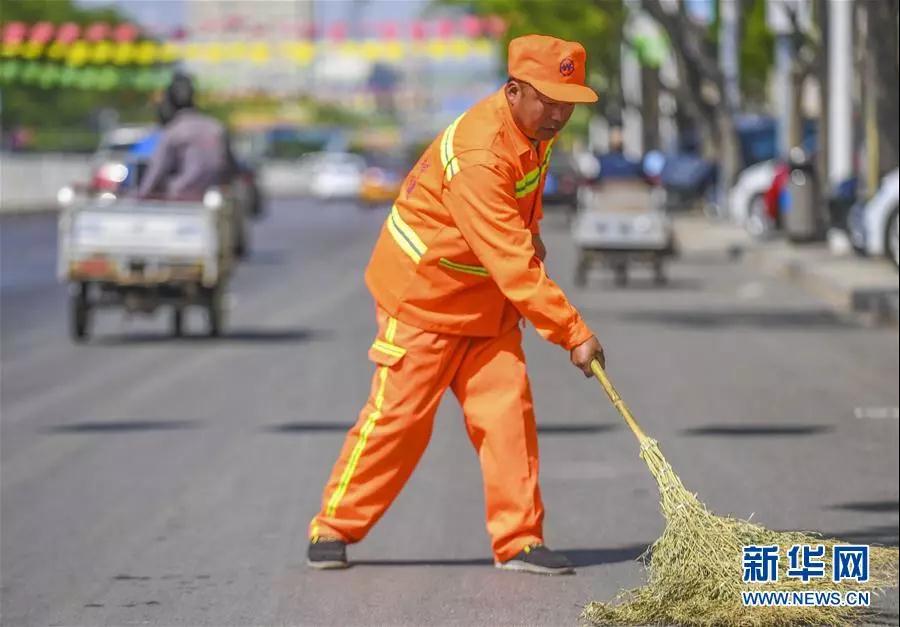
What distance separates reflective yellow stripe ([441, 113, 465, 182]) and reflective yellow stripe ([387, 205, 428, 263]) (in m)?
0.28

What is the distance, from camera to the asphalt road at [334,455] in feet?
25.4

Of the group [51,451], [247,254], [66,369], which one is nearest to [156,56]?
[247,254]

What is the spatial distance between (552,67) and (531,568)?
5.74ft

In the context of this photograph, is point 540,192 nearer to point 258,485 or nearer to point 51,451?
point 258,485

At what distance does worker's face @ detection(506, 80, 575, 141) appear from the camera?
7.39 m

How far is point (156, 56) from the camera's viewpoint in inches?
2484

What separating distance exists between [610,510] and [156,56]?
54875mm

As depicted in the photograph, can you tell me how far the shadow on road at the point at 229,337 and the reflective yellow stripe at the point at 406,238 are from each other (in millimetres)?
10750

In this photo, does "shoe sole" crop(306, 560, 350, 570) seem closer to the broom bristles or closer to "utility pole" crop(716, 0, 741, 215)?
the broom bristles

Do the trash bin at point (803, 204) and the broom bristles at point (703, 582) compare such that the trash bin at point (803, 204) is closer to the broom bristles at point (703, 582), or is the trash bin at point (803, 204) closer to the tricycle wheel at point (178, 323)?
the tricycle wheel at point (178, 323)

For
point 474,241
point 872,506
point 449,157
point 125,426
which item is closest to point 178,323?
point 125,426

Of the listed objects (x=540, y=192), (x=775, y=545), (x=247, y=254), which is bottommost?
(x=247, y=254)

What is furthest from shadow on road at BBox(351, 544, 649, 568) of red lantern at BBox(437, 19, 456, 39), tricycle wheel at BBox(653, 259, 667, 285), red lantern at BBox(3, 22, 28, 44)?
red lantern at BBox(437, 19, 456, 39)

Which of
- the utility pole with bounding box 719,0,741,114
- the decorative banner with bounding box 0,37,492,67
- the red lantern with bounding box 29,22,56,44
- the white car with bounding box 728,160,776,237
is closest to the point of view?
the white car with bounding box 728,160,776,237
